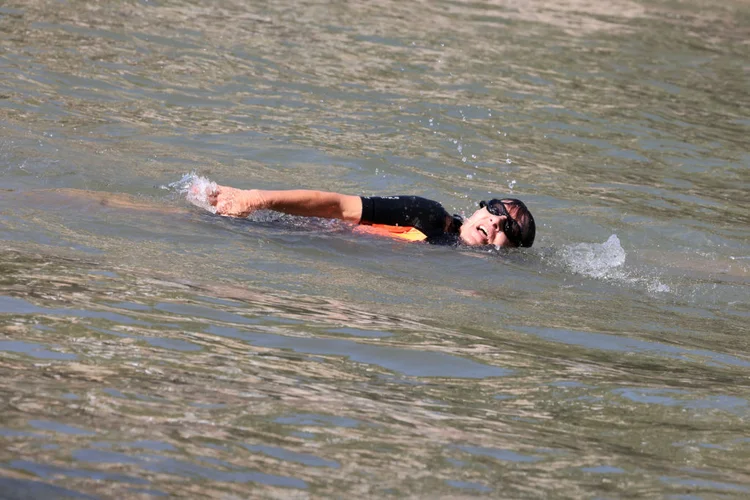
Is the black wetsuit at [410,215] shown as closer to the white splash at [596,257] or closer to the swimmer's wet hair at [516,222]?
the swimmer's wet hair at [516,222]

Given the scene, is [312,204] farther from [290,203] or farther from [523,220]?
[523,220]

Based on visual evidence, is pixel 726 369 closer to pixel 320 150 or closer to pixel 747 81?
pixel 320 150

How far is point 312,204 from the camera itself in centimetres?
743

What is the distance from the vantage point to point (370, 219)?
7719 millimetres

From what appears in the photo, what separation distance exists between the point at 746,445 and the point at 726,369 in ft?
3.87

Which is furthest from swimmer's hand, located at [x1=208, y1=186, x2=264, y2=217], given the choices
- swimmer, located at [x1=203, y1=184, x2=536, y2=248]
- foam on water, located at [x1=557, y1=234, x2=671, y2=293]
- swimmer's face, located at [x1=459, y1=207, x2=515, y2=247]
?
foam on water, located at [x1=557, y1=234, x2=671, y2=293]

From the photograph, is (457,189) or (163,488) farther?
(457,189)

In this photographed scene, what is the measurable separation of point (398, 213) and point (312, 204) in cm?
69

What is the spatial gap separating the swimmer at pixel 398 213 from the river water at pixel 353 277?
6.4 inches

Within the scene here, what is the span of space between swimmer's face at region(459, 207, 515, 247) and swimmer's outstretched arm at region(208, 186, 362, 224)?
0.86m

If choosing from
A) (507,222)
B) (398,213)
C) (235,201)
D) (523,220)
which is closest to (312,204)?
(235,201)

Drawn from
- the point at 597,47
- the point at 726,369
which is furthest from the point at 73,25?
the point at 726,369

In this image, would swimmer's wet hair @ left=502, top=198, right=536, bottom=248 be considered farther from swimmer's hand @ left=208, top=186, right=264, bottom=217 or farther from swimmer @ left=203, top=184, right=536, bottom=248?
swimmer's hand @ left=208, top=186, right=264, bottom=217

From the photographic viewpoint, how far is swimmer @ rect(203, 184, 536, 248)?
743cm
